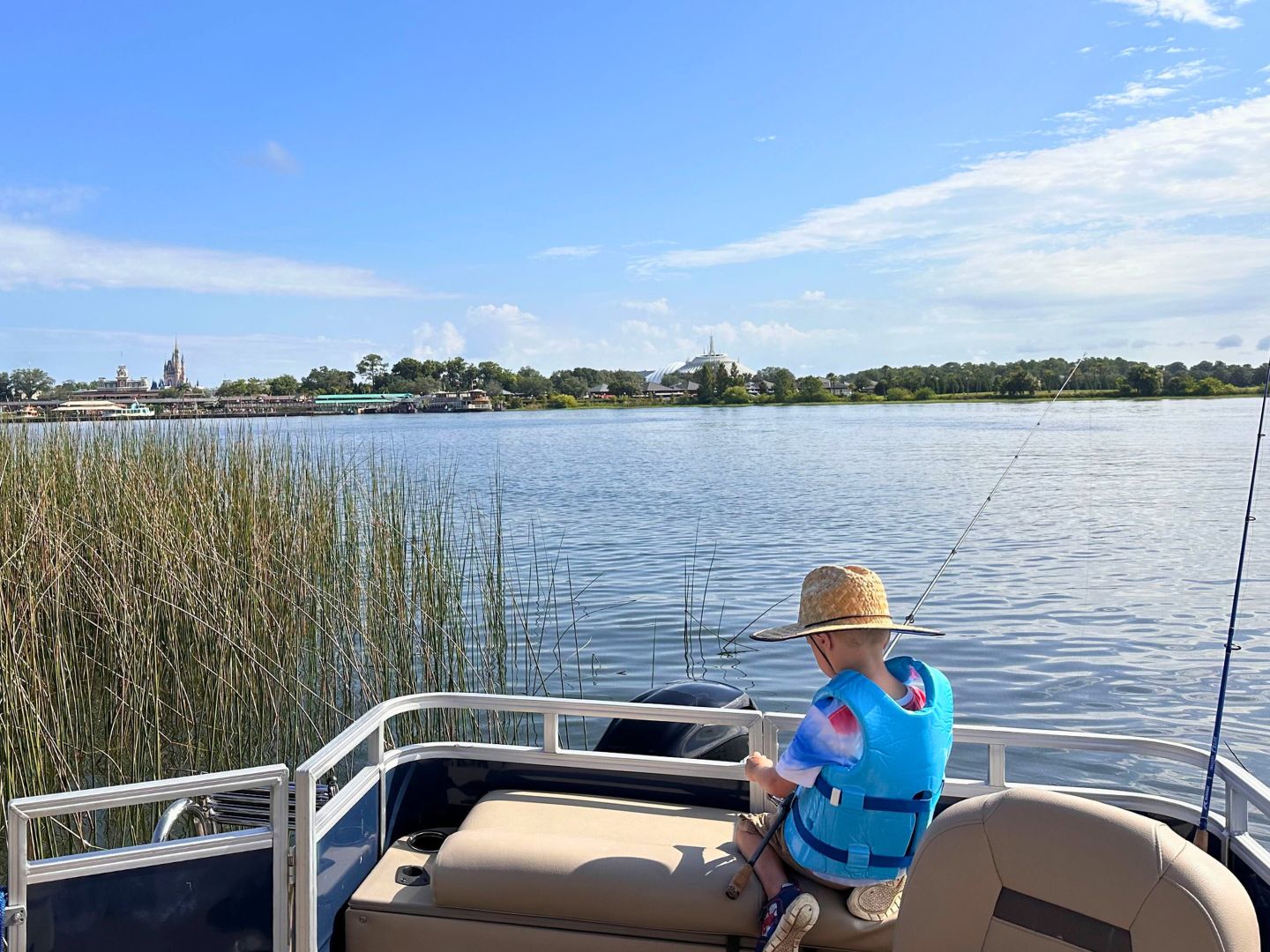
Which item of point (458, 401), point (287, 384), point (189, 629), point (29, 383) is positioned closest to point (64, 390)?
point (29, 383)

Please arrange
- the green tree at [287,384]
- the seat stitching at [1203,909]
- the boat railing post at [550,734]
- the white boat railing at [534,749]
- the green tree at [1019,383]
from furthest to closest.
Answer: the green tree at [287,384] → the green tree at [1019,383] → the boat railing post at [550,734] → the white boat railing at [534,749] → the seat stitching at [1203,909]

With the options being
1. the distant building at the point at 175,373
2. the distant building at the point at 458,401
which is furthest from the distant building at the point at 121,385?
the distant building at the point at 458,401

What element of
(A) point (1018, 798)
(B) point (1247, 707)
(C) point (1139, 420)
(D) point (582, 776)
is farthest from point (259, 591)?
(C) point (1139, 420)

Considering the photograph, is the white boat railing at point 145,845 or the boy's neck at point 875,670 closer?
the white boat railing at point 145,845

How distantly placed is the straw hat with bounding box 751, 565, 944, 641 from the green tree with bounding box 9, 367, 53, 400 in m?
12.2

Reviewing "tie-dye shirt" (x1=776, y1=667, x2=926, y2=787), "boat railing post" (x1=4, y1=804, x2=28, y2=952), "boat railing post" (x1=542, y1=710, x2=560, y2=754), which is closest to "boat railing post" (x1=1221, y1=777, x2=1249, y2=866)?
"tie-dye shirt" (x1=776, y1=667, x2=926, y2=787)

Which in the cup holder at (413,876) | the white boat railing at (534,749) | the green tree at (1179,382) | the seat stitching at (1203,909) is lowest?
the cup holder at (413,876)

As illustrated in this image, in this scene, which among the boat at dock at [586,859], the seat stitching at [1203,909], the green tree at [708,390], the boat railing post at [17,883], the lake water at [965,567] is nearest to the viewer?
the seat stitching at [1203,909]

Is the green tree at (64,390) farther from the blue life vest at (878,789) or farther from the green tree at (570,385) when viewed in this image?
the green tree at (570,385)

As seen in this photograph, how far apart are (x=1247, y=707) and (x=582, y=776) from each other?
18.3 feet

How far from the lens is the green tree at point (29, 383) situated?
12466mm

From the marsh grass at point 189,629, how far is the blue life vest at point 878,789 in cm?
302

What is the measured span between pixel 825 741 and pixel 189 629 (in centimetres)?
391

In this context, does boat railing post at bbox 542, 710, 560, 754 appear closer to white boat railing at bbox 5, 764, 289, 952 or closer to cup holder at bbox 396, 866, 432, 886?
cup holder at bbox 396, 866, 432, 886
